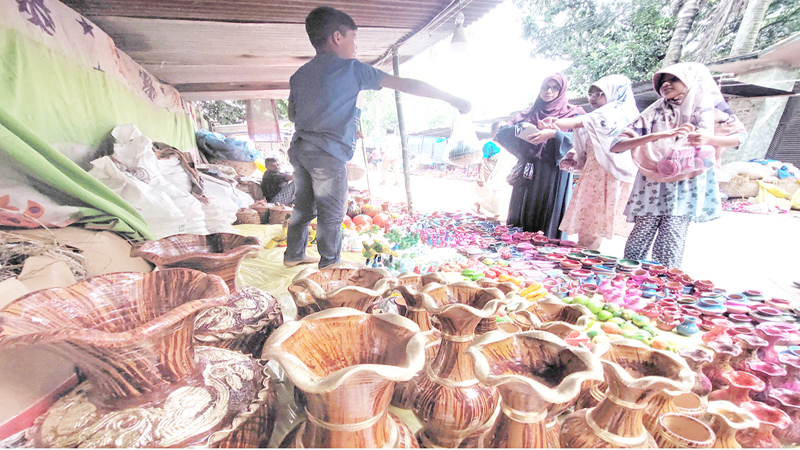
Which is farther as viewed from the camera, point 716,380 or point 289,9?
point 289,9

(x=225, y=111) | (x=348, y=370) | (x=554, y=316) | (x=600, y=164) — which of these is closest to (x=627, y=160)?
(x=600, y=164)

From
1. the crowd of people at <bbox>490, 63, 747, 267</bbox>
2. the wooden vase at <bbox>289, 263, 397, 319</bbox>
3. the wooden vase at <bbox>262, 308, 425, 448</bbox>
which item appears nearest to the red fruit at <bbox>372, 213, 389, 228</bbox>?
the crowd of people at <bbox>490, 63, 747, 267</bbox>

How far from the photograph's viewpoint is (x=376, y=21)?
3803 millimetres

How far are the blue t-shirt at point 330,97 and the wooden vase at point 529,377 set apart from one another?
204 cm

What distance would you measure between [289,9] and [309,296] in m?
3.26

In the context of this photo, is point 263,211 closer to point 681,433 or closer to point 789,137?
point 681,433

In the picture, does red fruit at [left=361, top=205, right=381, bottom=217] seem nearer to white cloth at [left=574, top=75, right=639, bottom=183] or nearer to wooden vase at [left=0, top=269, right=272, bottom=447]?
white cloth at [left=574, top=75, right=639, bottom=183]

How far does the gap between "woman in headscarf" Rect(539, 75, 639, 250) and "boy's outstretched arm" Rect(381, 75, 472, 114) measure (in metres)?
1.38

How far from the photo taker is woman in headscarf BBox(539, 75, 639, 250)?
328 centimetres

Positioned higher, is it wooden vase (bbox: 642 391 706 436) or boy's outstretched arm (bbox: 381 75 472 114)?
boy's outstretched arm (bbox: 381 75 472 114)

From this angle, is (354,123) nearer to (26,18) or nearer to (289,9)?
(289,9)

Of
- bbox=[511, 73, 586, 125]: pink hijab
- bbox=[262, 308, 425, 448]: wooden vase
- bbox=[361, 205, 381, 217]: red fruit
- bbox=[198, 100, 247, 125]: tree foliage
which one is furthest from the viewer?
bbox=[198, 100, 247, 125]: tree foliage

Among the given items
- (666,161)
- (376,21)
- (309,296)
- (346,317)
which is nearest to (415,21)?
(376,21)

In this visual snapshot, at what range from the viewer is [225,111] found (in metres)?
13.4
